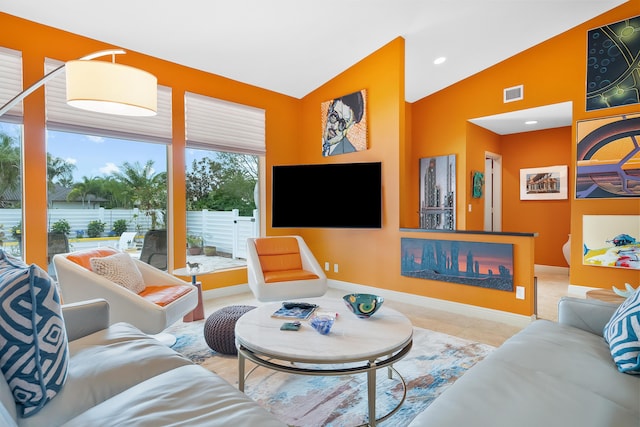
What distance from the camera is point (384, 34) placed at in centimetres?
395

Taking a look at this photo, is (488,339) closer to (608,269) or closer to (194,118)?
(608,269)

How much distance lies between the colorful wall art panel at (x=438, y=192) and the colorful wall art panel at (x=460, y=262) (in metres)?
1.64

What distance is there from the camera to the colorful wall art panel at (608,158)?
12.9 ft

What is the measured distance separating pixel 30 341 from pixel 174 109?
10.8ft

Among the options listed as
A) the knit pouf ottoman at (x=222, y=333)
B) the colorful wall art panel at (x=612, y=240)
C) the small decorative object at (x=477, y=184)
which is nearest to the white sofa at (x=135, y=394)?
the knit pouf ottoman at (x=222, y=333)

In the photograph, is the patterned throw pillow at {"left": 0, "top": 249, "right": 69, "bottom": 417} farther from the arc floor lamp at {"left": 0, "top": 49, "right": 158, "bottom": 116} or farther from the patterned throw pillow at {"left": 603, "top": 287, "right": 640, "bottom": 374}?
the patterned throw pillow at {"left": 603, "top": 287, "right": 640, "bottom": 374}

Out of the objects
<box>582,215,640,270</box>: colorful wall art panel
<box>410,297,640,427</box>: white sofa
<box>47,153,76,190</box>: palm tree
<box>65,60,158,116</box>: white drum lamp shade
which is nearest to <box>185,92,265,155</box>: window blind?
<box>47,153,76,190</box>: palm tree

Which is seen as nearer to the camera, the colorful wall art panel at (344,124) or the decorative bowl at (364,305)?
the decorative bowl at (364,305)

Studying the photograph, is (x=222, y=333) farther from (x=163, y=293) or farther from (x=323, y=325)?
(x=323, y=325)

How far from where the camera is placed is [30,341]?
1.16m

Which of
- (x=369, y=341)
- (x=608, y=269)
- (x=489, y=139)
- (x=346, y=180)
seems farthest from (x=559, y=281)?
(x=369, y=341)

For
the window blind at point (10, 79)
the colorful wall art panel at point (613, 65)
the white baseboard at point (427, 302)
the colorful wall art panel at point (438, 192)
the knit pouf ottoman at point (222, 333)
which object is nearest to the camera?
the knit pouf ottoman at point (222, 333)

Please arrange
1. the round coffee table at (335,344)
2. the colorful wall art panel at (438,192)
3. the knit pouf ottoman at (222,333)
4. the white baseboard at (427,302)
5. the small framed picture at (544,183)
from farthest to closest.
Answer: the small framed picture at (544,183) < the colorful wall art panel at (438,192) < the white baseboard at (427,302) < the knit pouf ottoman at (222,333) < the round coffee table at (335,344)

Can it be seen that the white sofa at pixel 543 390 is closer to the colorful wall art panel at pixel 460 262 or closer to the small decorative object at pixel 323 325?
the small decorative object at pixel 323 325
